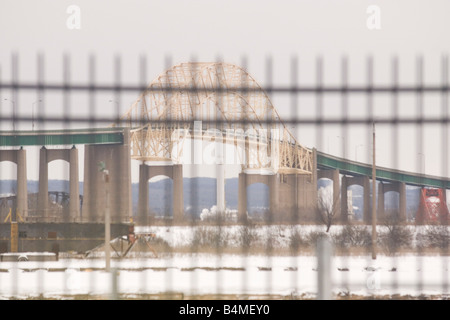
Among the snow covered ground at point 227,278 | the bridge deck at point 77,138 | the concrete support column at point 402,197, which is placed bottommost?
the snow covered ground at point 227,278

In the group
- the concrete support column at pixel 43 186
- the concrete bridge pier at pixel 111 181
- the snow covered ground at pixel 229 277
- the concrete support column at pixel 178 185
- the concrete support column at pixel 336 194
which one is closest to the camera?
the snow covered ground at pixel 229 277

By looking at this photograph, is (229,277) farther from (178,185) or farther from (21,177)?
(21,177)

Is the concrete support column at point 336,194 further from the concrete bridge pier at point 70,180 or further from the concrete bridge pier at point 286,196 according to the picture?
the concrete bridge pier at point 70,180

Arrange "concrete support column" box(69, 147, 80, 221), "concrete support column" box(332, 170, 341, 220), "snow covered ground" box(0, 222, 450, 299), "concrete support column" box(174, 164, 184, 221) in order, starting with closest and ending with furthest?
"snow covered ground" box(0, 222, 450, 299) < "concrete support column" box(174, 164, 184, 221) < "concrete support column" box(332, 170, 341, 220) < "concrete support column" box(69, 147, 80, 221)

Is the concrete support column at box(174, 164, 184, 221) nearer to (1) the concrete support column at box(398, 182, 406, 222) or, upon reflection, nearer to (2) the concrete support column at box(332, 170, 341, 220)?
(2) the concrete support column at box(332, 170, 341, 220)

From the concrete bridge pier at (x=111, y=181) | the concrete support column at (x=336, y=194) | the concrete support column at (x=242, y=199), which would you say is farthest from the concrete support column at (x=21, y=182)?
the concrete support column at (x=336, y=194)

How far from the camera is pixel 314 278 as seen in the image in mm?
20172

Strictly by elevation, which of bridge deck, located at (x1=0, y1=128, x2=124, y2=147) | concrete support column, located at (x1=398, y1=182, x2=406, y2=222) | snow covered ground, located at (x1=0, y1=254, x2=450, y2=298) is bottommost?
snow covered ground, located at (x1=0, y1=254, x2=450, y2=298)

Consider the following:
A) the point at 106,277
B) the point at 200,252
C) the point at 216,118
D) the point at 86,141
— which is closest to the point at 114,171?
the point at 86,141

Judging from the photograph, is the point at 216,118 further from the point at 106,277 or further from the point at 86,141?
the point at 86,141

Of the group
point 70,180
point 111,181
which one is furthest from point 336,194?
point 70,180

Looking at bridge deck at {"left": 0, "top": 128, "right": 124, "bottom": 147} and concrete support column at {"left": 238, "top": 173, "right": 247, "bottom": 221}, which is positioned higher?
bridge deck at {"left": 0, "top": 128, "right": 124, "bottom": 147}

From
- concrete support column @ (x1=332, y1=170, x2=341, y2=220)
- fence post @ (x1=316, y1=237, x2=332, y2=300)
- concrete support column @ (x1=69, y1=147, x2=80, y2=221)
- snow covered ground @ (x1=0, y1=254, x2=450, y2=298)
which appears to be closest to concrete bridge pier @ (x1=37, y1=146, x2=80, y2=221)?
concrete support column @ (x1=69, y1=147, x2=80, y2=221)
